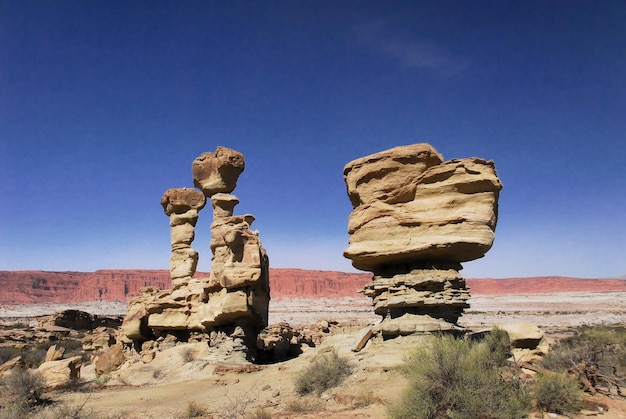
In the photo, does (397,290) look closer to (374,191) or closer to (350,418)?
(374,191)

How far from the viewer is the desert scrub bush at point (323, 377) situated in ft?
34.7

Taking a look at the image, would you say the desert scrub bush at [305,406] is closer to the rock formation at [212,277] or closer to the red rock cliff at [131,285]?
the rock formation at [212,277]

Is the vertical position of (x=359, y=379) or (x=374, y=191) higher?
(x=374, y=191)

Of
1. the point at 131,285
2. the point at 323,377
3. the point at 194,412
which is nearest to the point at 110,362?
the point at 194,412

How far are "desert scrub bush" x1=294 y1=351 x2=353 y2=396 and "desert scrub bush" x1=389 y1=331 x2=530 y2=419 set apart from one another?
2.95 m

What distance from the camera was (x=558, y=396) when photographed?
24.2 feet

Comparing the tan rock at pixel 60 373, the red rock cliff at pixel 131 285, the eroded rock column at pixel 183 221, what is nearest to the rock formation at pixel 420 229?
the eroded rock column at pixel 183 221

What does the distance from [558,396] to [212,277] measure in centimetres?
1248

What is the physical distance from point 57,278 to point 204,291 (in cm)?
14165

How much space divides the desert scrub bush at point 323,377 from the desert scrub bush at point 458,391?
2.95 meters

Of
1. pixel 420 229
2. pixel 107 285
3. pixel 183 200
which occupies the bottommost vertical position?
pixel 107 285

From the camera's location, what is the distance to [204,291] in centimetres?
1738

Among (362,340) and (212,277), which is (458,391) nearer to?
(362,340)

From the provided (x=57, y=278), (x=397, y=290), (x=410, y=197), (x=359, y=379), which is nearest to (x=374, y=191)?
(x=410, y=197)
